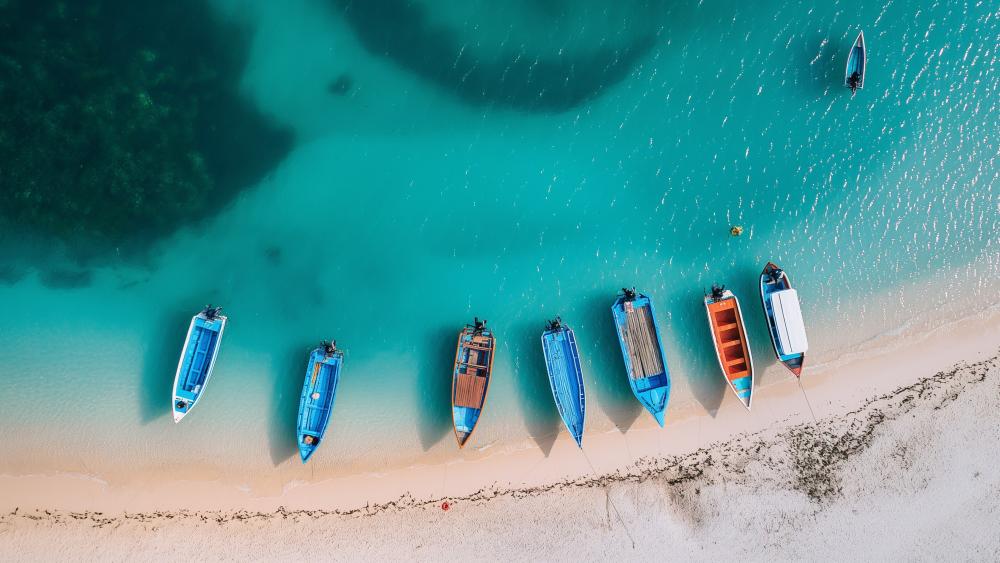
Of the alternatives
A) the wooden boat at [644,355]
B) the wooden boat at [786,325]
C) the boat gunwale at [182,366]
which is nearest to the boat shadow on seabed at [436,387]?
the wooden boat at [644,355]

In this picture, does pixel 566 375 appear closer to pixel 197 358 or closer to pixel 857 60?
pixel 197 358

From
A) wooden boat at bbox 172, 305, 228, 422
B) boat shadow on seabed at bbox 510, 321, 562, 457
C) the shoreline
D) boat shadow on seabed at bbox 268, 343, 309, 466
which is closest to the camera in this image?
wooden boat at bbox 172, 305, 228, 422

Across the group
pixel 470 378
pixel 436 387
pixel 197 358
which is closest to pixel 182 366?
pixel 197 358

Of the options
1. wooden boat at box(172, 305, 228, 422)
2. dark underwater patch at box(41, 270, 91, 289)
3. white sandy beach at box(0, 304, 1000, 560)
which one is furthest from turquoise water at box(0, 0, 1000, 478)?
white sandy beach at box(0, 304, 1000, 560)

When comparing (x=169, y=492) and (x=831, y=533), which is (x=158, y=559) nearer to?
(x=169, y=492)

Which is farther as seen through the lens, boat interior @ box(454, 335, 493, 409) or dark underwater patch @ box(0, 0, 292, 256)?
dark underwater patch @ box(0, 0, 292, 256)

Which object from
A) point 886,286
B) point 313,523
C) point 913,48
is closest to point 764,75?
point 913,48

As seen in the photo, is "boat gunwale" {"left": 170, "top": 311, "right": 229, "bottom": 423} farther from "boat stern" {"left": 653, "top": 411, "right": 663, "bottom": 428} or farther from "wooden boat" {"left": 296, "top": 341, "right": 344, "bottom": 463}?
"boat stern" {"left": 653, "top": 411, "right": 663, "bottom": 428}
